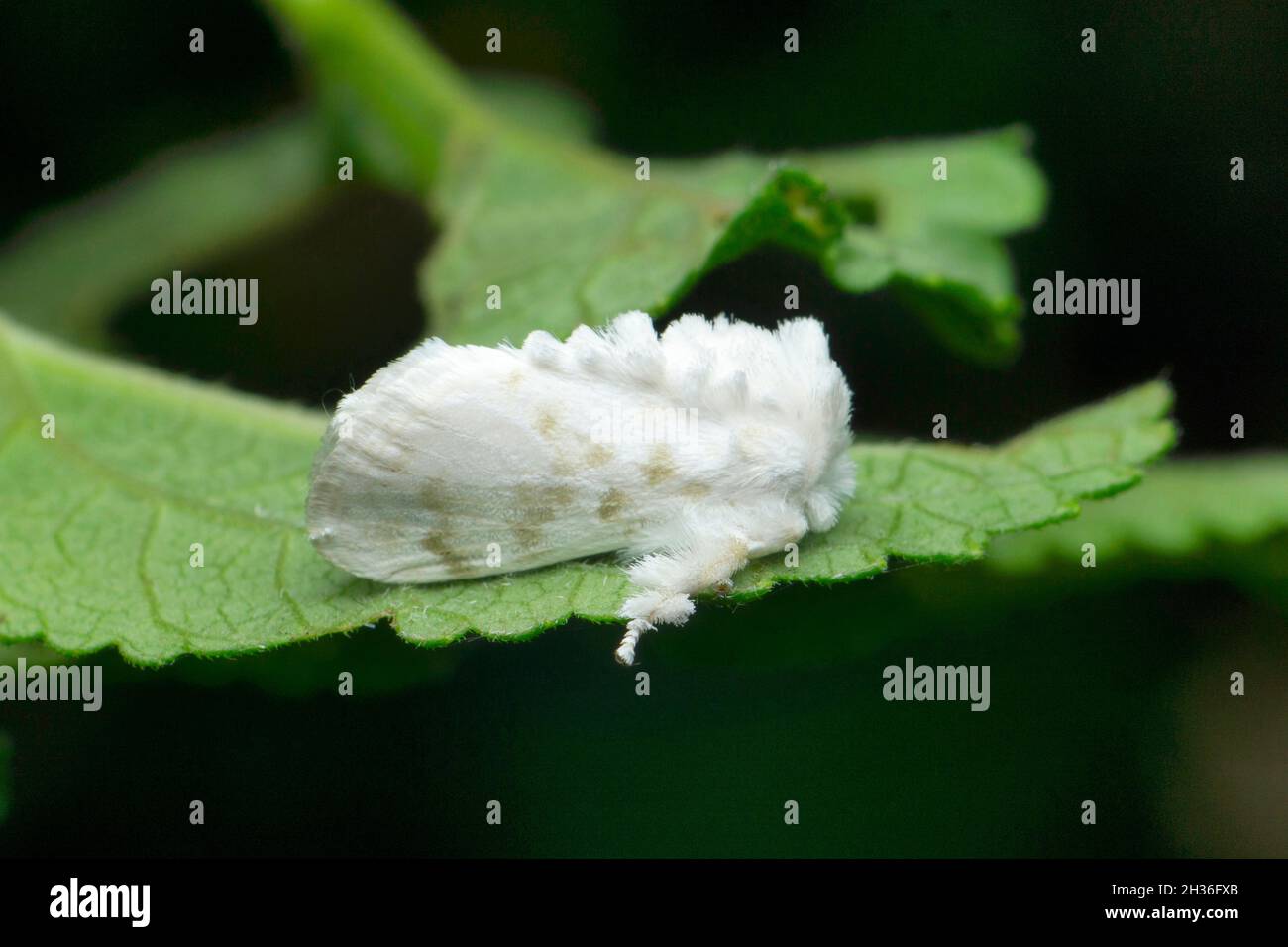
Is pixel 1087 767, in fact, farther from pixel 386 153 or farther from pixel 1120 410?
pixel 386 153

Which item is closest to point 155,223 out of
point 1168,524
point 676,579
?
point 676,579

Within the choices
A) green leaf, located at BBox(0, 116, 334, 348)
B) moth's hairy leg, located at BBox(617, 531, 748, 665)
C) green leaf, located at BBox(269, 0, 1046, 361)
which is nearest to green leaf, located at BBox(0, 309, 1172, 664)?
moth's hairy leg, located at BBox(617, 531, 748, 665)

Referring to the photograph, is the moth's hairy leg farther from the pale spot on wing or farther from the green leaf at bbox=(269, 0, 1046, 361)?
the green leaf at bbox=(269, 0, 1046, 361)

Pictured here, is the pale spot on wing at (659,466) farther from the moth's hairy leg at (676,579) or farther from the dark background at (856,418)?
the dark background at (856,418)

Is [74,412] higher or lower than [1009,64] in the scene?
lower

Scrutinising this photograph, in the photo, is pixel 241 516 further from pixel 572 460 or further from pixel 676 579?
pixel 676 579

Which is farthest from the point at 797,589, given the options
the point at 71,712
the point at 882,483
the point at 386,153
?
the point at 386,153
